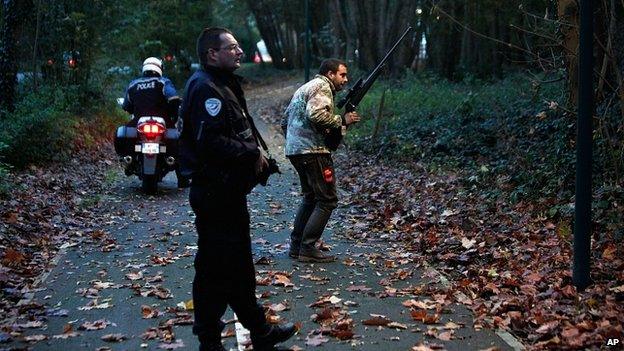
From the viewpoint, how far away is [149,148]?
1316 cm

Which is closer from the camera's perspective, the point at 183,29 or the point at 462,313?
the point at 462,313

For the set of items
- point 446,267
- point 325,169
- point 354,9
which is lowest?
point 446,267

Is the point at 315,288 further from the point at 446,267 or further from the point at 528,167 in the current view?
the point at 528,167

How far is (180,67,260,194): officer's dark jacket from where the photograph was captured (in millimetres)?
5566

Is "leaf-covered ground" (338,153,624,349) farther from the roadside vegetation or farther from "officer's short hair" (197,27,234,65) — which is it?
"officer's short hair" (197,27,234,65)

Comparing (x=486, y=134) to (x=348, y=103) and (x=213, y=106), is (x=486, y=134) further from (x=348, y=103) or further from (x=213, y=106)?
(x=213, y=106)

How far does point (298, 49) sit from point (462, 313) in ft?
158

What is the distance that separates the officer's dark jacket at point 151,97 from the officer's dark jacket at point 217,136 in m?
7.69

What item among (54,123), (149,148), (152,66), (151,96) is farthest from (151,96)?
(54,123)

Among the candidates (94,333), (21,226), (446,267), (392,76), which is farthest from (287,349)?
(392,76)

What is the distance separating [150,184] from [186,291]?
20.8 feet

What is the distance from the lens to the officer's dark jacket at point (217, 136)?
5566mm

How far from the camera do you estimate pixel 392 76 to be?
95.1 ft

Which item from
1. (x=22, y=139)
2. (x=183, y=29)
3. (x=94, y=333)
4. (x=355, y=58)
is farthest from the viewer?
(x=183, y=29)
